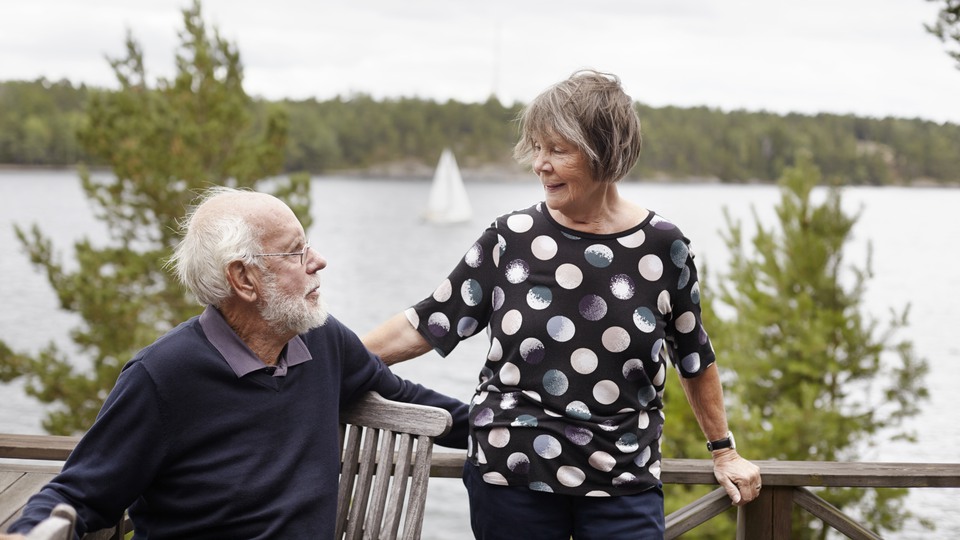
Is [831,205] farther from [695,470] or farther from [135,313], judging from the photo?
[135,313]

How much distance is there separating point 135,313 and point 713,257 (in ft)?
101

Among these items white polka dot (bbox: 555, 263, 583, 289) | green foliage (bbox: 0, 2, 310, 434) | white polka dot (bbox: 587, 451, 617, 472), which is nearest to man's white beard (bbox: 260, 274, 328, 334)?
white polka dot (bbox: 555, 263, 583, 289)

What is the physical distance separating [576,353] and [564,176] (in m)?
0.33

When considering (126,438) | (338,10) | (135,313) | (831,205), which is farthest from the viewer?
(338,10)

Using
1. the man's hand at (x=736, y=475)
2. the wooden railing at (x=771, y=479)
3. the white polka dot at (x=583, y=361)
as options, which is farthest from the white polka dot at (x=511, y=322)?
the man's hand at (x=736, y=475)

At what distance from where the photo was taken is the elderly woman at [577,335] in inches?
70.0

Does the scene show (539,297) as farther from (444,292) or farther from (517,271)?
(444,292)

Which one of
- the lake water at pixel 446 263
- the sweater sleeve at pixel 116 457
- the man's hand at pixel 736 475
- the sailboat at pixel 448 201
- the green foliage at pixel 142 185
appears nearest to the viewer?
the sweater sleeve at pixel 116 457

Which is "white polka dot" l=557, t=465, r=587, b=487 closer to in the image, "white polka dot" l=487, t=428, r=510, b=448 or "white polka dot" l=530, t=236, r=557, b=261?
"white polka dot" l=487, t=428, r=510, b=448

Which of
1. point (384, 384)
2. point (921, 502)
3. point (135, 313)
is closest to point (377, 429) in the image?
point (384, 384)

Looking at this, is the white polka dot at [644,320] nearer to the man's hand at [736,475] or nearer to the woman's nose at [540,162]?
the woman's nose at [540,162]

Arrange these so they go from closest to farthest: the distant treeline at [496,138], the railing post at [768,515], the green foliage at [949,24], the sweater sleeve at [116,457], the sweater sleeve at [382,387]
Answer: the sweater sleeve at [116,457], the sweater sleeve at [382,387], the railing post at [768,515], the green foliage at [949,24], the distant treeline at [496,138]

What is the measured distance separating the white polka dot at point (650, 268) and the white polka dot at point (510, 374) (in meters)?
0.31

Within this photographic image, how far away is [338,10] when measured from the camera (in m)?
70.9
